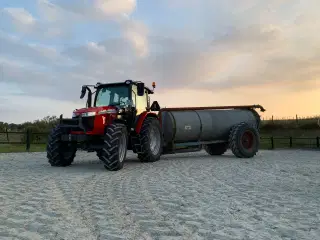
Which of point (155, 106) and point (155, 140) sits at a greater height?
point (155, 106)

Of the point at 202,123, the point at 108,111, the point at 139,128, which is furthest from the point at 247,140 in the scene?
the point at 108,111

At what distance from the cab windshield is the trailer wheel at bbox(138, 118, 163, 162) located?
1.10 meters

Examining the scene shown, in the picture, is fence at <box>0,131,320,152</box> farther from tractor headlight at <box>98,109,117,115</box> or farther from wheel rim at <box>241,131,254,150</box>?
tractor headlight at <box>98,109,117,115</box>

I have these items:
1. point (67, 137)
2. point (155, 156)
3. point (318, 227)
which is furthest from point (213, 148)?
point (318, 227)

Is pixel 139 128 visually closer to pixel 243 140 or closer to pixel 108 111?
pixel 108 111

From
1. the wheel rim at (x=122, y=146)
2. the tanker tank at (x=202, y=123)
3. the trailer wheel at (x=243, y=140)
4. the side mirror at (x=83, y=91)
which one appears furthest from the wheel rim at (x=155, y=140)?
the trailer wheel at (x=243, y=140)

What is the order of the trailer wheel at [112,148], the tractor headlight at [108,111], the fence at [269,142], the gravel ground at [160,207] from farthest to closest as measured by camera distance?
the fence at [269,142] → the tractor headlight at [108,111] → the trailer wheel at [112,148] → the gravel ground at [160,207]

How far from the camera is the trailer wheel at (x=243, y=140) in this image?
14.5m

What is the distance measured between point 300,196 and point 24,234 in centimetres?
451

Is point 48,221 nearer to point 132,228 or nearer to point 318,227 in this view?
point 132,228

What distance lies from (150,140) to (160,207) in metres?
6.78

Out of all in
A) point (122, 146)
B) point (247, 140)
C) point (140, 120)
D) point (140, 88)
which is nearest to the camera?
point (122, 146)

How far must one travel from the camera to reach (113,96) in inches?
466

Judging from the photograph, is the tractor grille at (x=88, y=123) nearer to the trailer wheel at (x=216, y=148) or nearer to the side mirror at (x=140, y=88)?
the side mirror at (x=140, y=88)
